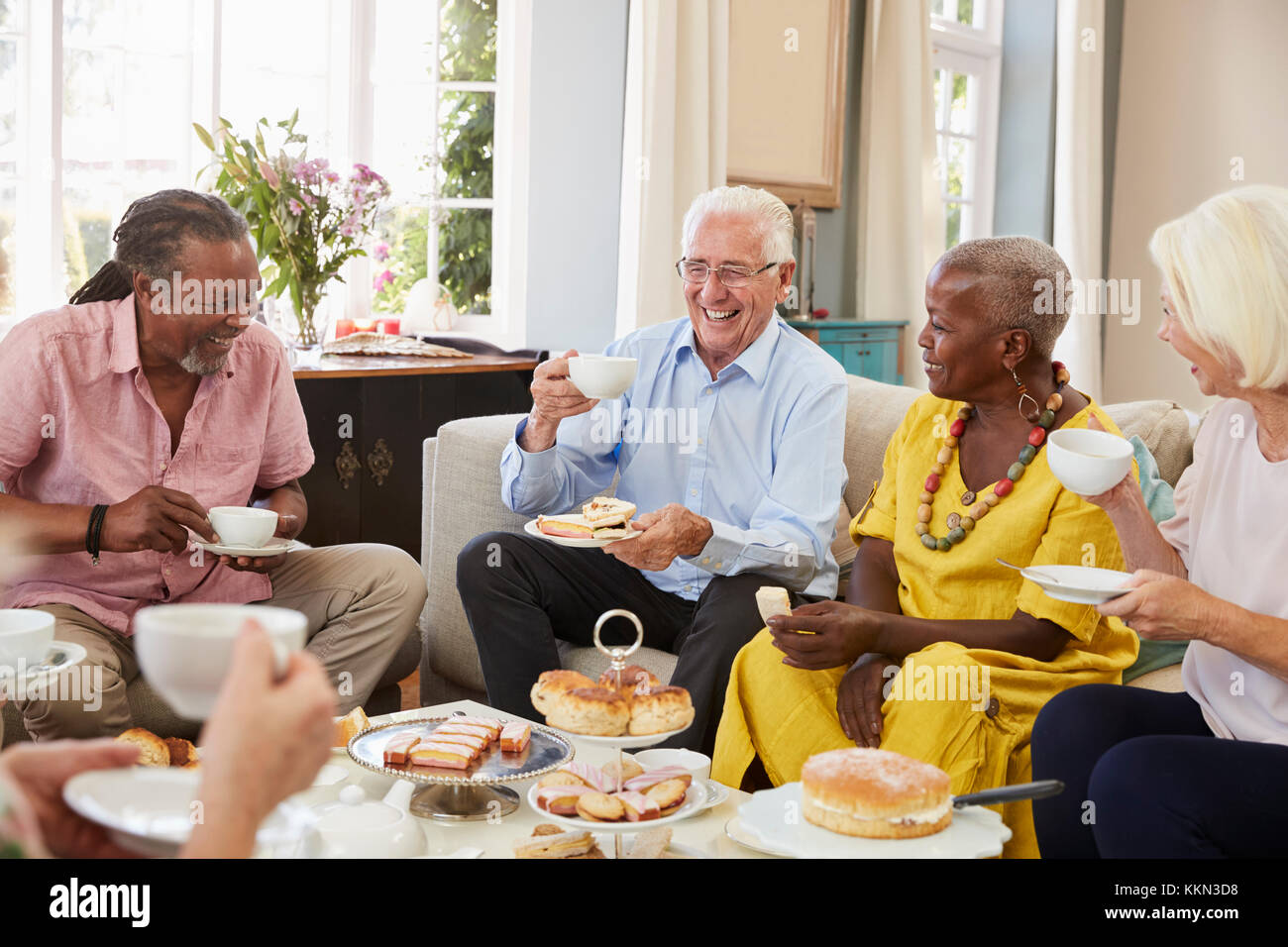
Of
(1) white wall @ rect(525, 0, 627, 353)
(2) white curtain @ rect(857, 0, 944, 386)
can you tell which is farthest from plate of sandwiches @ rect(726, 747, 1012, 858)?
(2) white curtain @ rect(857, 0, 944, 386)

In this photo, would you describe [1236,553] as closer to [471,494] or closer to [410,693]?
[471,494]

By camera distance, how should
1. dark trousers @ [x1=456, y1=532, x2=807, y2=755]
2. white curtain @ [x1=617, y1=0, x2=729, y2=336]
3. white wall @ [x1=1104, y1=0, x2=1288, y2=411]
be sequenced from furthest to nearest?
white wall @ [x1=1104, y1=0, x2=1288, y2=411]
white curtain @ [x1=617, y1=0, x2=729, y2=336]
dark trousers @ [x1=456, y1=532, x2=807, y2=755]

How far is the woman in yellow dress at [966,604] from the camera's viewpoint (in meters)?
1.78

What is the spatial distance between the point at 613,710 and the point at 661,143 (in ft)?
10.4

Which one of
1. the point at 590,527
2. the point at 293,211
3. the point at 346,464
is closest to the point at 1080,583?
the point at 590,527

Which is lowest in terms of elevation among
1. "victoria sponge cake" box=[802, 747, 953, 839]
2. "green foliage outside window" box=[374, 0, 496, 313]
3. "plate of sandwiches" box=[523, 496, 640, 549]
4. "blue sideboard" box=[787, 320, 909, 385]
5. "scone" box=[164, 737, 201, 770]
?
"scone" box=[164, 737, 201, 770]

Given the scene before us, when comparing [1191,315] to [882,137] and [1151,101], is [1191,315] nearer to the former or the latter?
[882,137]

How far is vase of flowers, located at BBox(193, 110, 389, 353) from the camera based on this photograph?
3.50 metres

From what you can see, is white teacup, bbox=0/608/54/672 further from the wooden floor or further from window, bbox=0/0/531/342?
window, bbox=0/0/531/342

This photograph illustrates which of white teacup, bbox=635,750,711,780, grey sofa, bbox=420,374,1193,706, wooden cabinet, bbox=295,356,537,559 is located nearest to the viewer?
white teacup, bbox=635,750,711,780

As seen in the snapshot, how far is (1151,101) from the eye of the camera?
6.79 metres

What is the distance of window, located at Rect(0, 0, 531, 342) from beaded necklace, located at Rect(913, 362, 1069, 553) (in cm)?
247

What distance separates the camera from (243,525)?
1879 millimetres
